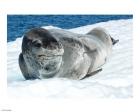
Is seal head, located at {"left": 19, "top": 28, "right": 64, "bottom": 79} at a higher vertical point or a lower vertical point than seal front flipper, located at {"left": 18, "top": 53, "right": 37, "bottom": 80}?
higher

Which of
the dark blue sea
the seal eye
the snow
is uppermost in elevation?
the dark blue sea

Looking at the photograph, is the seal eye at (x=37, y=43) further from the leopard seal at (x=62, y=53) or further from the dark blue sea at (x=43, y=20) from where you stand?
the dark blue sea at (x=43, y=20)

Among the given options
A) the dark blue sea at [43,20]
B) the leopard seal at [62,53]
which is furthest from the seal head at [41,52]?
the dark blue sea at [43,20]

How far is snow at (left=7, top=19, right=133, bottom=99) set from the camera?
9.98 ft

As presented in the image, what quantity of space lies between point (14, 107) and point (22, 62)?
336 mm

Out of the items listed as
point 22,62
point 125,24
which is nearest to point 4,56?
point 22,62

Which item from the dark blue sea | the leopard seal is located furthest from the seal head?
the dark blue sea

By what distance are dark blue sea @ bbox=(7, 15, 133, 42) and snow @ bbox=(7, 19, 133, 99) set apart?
4cm

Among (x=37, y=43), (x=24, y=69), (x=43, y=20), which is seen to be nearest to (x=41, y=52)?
(x=37, y=43)

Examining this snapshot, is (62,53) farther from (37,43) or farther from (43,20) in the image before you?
(43,20)

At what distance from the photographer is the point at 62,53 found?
9.84 feet

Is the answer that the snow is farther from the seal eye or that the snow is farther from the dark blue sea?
the seal eye

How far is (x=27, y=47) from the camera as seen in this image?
2943 millimetres

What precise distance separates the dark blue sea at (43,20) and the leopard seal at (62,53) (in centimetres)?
8
